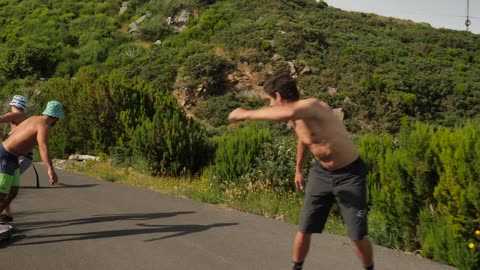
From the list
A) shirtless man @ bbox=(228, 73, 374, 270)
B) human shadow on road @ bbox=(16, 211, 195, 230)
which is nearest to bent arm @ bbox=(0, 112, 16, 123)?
human shadow on road @ bbox=(16, 211, 195, 230)

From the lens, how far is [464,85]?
115 feet

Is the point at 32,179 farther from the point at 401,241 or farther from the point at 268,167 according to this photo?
the point at 401,241

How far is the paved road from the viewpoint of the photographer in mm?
6039

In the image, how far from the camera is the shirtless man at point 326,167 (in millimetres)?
4855

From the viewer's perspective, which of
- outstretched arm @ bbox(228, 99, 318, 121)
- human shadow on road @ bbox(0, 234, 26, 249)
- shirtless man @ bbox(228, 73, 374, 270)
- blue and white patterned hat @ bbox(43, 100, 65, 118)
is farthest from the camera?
blue and white patterned hat @ bbox(43, 100, 65, 118)

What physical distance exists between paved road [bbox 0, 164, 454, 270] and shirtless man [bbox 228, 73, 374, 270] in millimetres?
942

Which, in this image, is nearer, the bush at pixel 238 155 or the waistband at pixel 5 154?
the waistband at pixel 5 154

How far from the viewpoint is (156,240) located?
7.02 metres

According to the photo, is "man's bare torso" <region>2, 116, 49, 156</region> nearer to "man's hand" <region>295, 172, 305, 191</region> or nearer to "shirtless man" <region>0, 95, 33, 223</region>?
"shirtless man" <region>0, 95, 33, 223</region>

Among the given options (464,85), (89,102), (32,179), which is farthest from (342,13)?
(32,179)

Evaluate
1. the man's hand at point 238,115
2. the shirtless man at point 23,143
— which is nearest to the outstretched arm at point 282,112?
the man's hand at point 238,115

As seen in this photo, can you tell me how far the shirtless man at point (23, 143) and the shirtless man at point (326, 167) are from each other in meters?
3.06

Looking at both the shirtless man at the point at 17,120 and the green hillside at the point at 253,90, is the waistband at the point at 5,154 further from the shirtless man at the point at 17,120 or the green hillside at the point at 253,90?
the green hillside at the point at 253,90

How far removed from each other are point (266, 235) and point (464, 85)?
1211 inches
